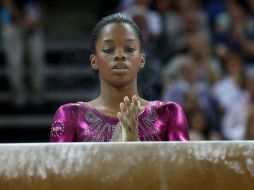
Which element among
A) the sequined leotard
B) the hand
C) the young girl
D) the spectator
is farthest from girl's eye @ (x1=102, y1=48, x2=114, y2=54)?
the spectator

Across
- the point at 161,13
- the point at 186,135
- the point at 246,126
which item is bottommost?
the point at 246,126

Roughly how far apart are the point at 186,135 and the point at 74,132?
1.63ft

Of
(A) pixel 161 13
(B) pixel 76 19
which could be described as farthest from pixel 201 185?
(B) pixel 76 19

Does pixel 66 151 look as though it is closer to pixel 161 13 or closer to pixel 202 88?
pixel 202 88

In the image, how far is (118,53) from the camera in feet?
11.7

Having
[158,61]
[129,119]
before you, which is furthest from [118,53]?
[158,61]

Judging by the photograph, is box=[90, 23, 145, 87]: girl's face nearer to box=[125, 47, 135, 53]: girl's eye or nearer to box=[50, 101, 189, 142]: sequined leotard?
box=[125, 47, 135, 53]: girl's eye

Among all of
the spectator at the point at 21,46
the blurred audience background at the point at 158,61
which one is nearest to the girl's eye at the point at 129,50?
the blurred audience background at the point at 158,61

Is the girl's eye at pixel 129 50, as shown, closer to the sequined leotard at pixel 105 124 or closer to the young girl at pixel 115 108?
the young girl at pixel 115 108

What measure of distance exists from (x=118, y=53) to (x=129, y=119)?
445 mm

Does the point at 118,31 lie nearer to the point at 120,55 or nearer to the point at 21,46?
the point at 120,55

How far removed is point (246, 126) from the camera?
6.61m

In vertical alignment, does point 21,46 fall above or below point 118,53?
below

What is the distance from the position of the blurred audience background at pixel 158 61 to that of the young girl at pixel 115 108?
327 centimetres
